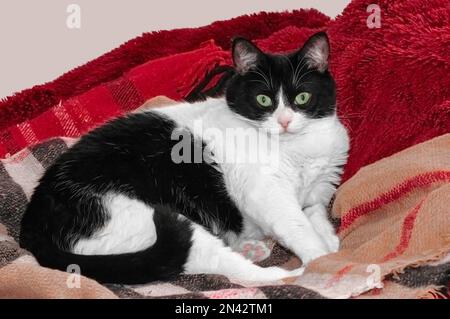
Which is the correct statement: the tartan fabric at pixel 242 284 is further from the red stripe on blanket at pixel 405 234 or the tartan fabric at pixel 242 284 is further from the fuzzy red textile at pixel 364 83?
the fuzzy red textile at pixel 364 83

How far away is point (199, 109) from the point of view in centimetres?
193

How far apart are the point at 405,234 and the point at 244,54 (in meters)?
0.65

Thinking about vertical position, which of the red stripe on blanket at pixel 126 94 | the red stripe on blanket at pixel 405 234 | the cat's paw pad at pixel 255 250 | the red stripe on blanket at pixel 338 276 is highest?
the red stripe on blanket at pixel 126 94

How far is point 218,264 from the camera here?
1.60 meters

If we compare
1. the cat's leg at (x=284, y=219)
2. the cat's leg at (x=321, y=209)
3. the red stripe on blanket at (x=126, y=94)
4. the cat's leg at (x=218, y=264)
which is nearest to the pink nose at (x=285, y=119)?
the cat's leg at (x=284, y=219)

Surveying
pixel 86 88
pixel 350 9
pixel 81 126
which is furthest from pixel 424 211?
pixel 86 88

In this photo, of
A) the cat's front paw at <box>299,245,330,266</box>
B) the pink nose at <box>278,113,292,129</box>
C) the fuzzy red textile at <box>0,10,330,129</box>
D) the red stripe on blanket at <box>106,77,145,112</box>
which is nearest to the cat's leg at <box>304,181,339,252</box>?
the cat's front paw at <box>299,245,330,266</box>

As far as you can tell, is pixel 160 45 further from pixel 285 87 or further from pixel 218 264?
pixel 218 264

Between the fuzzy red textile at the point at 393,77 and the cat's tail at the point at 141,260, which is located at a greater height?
the fuzzy red textile at the point at 393,77

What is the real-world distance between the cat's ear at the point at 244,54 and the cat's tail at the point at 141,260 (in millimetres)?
514

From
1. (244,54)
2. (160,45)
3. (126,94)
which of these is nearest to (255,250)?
(244,54)

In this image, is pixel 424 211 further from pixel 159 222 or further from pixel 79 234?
pixel 79 234

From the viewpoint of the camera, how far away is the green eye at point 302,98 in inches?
71.0

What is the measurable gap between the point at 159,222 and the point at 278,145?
46cm
